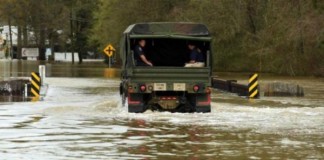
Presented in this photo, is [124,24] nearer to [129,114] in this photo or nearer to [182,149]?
[129,114]

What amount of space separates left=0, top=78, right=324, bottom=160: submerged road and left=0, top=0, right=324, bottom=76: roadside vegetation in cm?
2749

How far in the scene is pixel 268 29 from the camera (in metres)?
55.1

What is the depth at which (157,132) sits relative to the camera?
1541cm

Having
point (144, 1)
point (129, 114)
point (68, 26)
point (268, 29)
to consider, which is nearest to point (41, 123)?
point (129, 114)

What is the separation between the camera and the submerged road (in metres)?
12.2

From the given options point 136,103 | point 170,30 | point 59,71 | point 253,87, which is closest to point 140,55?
point 170,30

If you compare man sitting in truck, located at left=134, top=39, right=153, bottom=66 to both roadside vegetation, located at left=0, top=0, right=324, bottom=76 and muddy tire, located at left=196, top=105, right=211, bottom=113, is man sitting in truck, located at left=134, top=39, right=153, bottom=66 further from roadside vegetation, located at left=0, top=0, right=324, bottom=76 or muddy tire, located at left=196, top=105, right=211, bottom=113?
roadside vegetation, located at left=0, top=0, right=324, bottom=76

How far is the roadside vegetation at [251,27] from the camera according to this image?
50344mm

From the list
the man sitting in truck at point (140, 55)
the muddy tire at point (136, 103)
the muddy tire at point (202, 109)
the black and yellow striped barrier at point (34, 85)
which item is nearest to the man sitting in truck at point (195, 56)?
the man sitting in truck at point (140, 55)

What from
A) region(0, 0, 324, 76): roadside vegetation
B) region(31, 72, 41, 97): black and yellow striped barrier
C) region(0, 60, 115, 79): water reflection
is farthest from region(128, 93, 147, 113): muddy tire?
region(0, 60, 115, 79): water reflection

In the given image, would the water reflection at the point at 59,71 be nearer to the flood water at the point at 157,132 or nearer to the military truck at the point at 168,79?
the military truck at the point at 168,79

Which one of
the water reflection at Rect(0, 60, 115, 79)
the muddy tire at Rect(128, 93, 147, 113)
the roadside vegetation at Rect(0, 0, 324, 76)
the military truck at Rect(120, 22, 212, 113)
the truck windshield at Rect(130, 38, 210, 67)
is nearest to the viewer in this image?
the military truck at Rect(120, 22, 212, 113)

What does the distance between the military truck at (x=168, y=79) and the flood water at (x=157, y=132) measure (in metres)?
0.44

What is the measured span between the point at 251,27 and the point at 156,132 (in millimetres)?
46168
